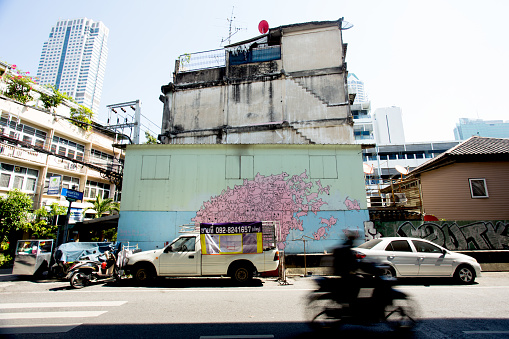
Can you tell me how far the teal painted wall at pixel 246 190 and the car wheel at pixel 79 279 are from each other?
5032 mm

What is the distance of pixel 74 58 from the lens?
181500 millimetres

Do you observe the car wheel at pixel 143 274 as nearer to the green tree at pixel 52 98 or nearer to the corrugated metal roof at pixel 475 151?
the corrugated metal roof at pixel 475 151

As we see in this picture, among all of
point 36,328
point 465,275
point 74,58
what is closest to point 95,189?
point 36,328

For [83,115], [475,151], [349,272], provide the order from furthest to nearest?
[83,115] < [475,151] < [349,272]

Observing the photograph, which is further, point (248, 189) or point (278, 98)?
point (278, 98)

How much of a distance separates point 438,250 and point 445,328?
5.14 m

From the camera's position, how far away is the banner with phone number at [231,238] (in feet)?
31.3

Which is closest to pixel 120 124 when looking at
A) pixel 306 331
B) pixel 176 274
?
pixel 176 274

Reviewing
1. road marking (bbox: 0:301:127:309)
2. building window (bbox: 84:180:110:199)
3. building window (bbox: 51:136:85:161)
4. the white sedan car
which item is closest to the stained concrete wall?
building window (bbox: 51:136:85:161)

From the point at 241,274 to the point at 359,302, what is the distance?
4999 millimetres

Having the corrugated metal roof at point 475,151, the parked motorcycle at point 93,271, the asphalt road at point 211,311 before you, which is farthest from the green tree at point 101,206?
the corrugated metal roof at point 475,151

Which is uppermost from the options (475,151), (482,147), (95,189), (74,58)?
(74,58)

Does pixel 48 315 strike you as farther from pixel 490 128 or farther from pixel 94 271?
pixel 490 128

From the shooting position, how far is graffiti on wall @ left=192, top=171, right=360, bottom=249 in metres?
14.7
